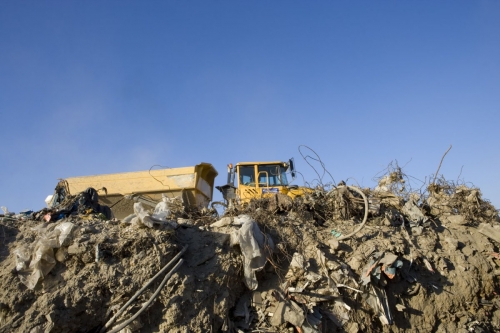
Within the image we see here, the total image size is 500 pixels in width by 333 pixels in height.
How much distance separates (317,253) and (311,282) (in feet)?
1.75

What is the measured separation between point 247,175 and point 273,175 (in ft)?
2.35

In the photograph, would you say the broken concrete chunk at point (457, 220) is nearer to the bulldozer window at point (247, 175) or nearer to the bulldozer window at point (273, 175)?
the bulldozer window at point (273, 175)

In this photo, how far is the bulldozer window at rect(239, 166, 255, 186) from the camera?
33.2 ft

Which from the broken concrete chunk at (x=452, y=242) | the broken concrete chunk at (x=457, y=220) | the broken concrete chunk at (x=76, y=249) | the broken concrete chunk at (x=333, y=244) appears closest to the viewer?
the broken concrete chunk at (x=76, y=249)

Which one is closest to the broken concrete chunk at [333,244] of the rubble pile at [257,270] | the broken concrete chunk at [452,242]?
the rubble pile at [257,270]

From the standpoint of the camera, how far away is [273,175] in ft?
33.2

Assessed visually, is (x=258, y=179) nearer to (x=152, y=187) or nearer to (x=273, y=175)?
(x=273, y=175)

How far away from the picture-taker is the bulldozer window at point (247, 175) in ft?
33.2

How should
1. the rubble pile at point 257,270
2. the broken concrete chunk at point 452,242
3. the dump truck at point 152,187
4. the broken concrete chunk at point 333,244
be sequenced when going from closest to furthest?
the rubble pile at point 257,270 → the broken concrete chunk at point 333,244 → the broken concrete chunk at point 452,242 → the dump truck at point 152,187

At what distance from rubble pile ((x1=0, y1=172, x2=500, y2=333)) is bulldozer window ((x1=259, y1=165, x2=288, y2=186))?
308 centimetres

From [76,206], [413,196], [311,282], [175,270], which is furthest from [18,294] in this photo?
[413,196]

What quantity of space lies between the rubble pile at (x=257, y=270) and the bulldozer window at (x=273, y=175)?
308 centimetres

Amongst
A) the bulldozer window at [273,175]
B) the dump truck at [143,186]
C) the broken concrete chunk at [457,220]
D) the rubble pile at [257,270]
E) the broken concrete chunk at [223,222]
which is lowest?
the rubble pile at [257,270]

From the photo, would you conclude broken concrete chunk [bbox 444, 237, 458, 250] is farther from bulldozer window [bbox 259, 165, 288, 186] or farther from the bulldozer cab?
bulldozer window [bbox 259, 165, 288, 186]
